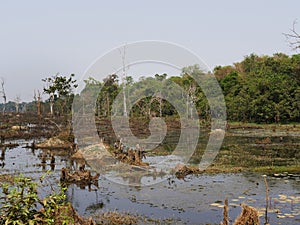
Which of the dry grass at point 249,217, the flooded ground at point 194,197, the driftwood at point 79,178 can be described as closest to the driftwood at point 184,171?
the flooded ground at point 194,197

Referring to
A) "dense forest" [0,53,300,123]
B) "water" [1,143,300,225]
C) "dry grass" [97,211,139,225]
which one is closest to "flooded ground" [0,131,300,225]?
"water" [1,143,300,225]

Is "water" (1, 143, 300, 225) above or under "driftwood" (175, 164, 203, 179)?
under

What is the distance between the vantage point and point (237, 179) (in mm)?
13422

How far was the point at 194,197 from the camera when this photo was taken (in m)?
11.1

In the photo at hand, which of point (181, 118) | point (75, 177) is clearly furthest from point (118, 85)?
point (75, 177)

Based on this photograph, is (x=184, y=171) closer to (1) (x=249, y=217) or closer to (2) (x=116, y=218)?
(2) (x=116, y=218)

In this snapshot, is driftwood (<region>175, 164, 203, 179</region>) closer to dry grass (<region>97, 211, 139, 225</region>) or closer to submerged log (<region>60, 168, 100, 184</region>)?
submerged log (<region>60, 168, 100, 184</region>)

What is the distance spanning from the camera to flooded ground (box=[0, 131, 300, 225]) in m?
9.38

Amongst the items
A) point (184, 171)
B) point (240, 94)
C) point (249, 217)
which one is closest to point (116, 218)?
point (249, 217)

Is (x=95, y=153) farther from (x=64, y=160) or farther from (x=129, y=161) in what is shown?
(x=129, y=161)

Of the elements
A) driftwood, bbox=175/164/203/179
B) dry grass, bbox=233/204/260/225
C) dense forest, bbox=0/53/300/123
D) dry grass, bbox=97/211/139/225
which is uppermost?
dense forest, bbox=0/53/300/123

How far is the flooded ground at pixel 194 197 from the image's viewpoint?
938 cm

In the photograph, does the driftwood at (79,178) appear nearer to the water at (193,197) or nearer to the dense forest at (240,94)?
the water at (193,197)

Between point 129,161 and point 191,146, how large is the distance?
875cm
